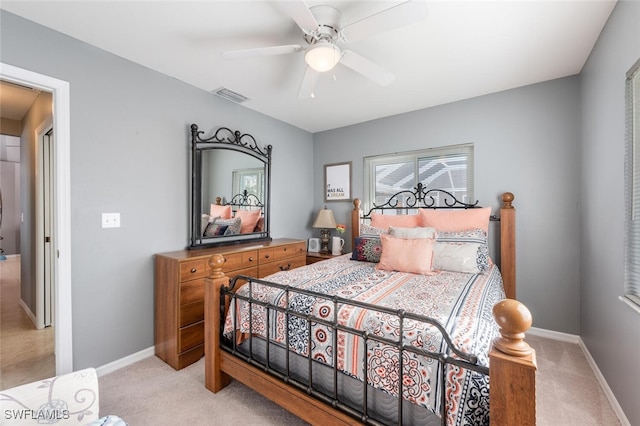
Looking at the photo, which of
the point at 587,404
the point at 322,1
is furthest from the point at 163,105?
the point at 587,404

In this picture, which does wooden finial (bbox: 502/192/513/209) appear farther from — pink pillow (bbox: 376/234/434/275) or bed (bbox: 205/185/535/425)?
pink pillow (bbox: 376/234/434/275)

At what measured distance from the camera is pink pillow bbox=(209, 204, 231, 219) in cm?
292

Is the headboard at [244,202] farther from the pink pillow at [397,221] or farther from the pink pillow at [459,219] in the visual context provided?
the pink pillow at [459,219]

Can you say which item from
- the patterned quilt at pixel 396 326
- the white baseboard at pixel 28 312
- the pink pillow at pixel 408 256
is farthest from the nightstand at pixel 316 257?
the white baseboard at pixel 28 312

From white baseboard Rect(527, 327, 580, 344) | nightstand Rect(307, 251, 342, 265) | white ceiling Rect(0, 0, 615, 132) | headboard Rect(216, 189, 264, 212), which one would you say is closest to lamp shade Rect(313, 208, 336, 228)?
nightstand Rect(307, 251, 342, 265)

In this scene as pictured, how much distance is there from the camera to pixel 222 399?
71.3 inches

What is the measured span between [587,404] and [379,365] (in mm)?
1632

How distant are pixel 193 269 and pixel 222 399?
98 centimetres

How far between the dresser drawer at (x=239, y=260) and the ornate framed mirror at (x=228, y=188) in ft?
1.41

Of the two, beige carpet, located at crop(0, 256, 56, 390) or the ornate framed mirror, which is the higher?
the ornate framed mirror

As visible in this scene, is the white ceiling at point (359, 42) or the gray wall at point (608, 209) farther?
the white ceiling at point (359, 42)

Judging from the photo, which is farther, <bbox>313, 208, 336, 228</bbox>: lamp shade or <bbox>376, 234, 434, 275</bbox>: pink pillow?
<bbox>313, 208, 336, 228</bbox>: lamp shade

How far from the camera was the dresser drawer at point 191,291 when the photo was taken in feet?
7.21

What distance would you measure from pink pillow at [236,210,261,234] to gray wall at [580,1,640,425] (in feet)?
10.3
